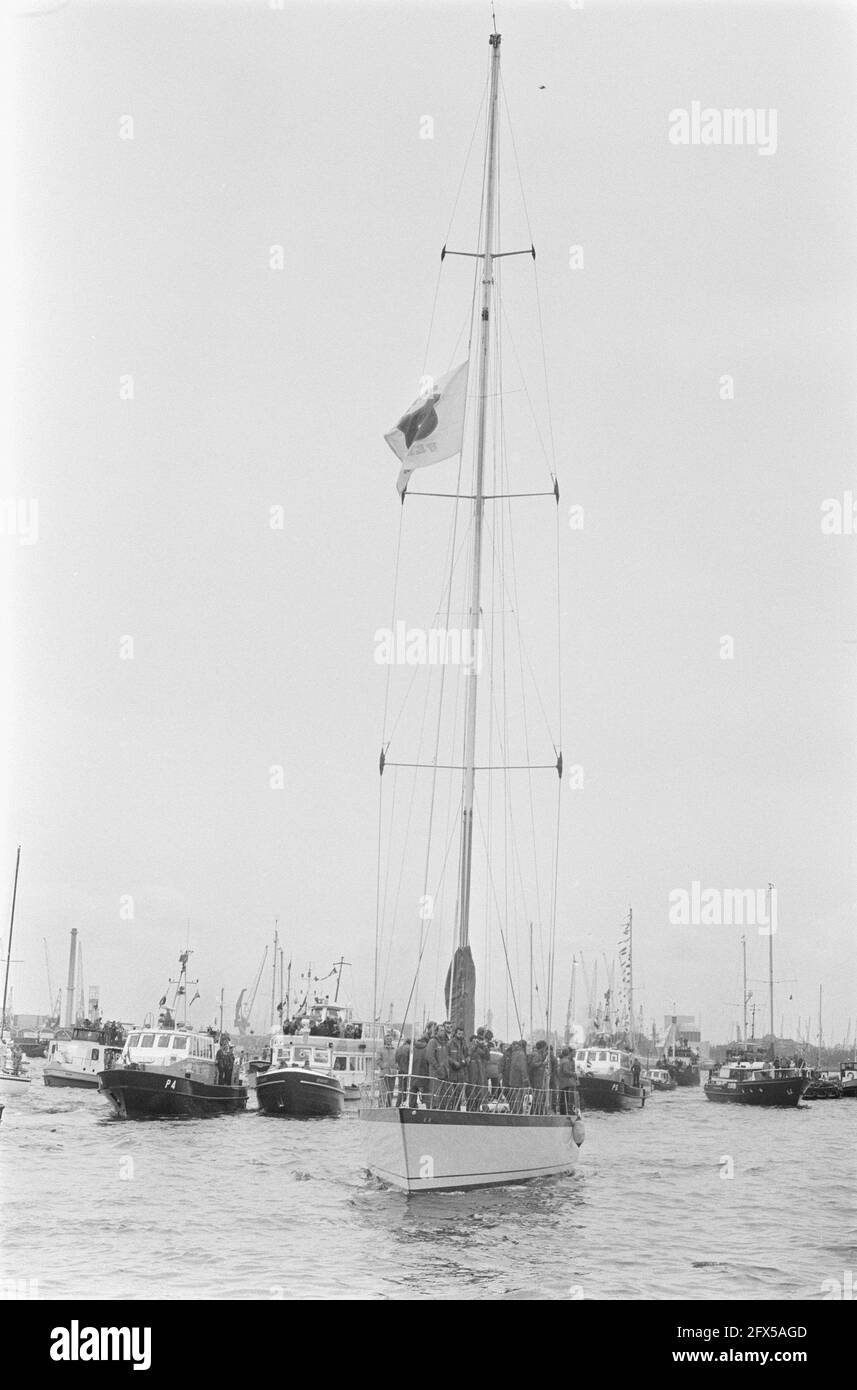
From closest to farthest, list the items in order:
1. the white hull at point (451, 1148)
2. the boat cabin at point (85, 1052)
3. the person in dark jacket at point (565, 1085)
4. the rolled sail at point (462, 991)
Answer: the white hull at point (451, 1148)
the rolled sail at point (462, 991)
the person in dark jacket at point (565, 1085)
the boat cabin at point (85, 1052)

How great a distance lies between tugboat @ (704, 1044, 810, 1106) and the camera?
4281 centimetres

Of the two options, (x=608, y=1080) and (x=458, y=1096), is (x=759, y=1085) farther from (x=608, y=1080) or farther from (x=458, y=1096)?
(x=458, y=1096)

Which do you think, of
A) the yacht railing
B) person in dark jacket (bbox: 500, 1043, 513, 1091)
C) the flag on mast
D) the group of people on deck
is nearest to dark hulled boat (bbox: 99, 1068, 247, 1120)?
the group of people on deck

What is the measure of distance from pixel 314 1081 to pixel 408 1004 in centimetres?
1379

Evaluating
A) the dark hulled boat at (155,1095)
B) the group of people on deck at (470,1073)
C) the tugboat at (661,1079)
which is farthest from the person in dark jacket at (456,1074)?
the tugboat at (661,1079)

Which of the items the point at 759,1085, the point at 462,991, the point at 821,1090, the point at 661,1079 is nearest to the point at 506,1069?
the point at 462,991

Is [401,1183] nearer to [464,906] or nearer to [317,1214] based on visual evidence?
[317,1214]

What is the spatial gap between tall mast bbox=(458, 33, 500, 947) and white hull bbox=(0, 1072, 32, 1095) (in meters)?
22.1

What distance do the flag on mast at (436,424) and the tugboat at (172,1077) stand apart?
596 inches

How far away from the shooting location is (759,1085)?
43000 millimetres

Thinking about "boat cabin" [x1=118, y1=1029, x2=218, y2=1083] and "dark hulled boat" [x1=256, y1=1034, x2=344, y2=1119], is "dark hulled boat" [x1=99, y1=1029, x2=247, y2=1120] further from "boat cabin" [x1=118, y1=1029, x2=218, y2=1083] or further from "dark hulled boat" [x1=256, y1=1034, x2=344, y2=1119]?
"dark hulled boat" [x1=256, y1=1034, x2=344, y2=1119]

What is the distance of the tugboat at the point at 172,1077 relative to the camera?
2795cm

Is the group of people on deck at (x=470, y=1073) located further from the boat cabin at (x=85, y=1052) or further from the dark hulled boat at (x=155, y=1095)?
the boat cabin at (x=85, y=1052)
